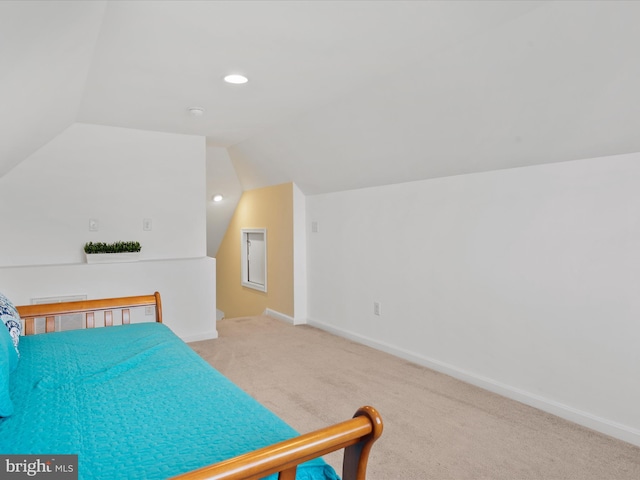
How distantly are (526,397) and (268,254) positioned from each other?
356 centimetres

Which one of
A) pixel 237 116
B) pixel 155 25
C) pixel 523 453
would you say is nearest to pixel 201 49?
pixel 155 25

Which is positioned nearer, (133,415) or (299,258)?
(133,415)

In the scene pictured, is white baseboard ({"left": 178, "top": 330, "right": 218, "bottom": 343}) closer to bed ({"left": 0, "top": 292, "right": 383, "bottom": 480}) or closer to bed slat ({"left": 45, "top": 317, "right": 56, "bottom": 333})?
bed slat ({"left": 45, "top": 317, "right": 56, "bottom": 333})

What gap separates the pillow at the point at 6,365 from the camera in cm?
132

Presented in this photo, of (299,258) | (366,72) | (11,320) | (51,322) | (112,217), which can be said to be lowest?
(51,322)

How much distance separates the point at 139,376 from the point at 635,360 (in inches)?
96.3

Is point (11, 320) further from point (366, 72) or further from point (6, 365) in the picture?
point (366, 72)

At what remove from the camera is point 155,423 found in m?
1.28

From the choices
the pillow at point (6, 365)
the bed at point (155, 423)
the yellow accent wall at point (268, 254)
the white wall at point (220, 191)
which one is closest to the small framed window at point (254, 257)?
the yellow accent wall at point (268, 254)

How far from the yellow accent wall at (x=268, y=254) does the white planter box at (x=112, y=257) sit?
5.71 ft

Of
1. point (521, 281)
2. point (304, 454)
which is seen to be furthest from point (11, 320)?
point (521, 281)

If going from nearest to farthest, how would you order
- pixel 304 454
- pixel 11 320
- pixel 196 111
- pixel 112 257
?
pixel 304 454
pixel 11 320
pixel 196 111
pixel 112 257

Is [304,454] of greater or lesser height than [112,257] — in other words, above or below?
below

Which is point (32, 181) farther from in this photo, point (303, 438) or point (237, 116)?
point (303, 438)
